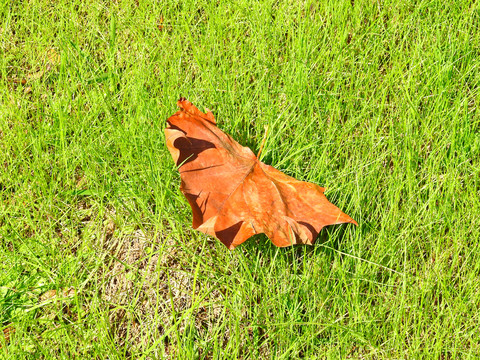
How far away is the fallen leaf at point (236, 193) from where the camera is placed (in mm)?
1700

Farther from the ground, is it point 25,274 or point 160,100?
point 160,100

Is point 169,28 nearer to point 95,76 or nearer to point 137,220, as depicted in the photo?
point 95,76

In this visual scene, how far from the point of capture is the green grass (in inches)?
68.5

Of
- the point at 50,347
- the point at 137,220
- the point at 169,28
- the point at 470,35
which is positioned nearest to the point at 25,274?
the point at 50,347

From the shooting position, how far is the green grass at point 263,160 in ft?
5.71

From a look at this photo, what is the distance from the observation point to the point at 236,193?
5.86ft

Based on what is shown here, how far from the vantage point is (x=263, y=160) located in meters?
2.09

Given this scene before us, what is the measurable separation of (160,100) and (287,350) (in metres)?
1.25

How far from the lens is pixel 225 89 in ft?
7.35

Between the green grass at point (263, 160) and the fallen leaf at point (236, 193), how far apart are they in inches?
6.3

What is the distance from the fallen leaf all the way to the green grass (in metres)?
0.16

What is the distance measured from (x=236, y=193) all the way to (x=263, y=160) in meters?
0.35

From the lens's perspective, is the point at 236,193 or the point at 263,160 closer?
the point at 236,193

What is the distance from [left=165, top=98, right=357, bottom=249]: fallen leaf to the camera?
1700mm
